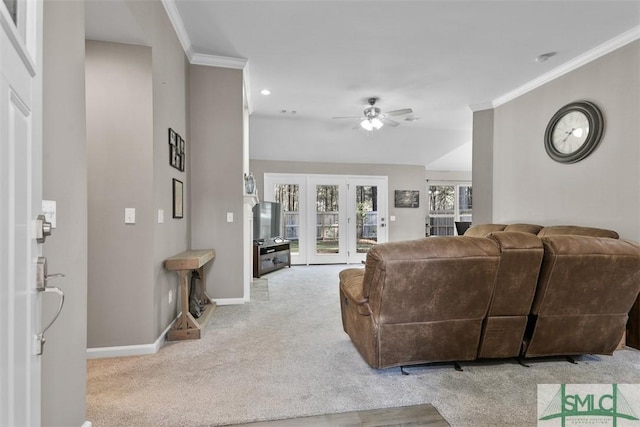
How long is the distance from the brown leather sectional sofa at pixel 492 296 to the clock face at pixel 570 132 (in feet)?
6.60

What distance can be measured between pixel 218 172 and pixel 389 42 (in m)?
2.30

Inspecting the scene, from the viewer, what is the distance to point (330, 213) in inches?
277

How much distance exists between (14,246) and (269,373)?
173 cm

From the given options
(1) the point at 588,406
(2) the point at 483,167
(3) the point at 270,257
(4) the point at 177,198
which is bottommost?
(1) the point at 588,406

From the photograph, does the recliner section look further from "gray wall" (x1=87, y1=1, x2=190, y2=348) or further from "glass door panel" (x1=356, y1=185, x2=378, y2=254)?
"glass door panel" (x1=356, y1=185, x2=378, y2=254)

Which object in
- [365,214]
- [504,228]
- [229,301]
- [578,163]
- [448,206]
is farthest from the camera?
[448,206]

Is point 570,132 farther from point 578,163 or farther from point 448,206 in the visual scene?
point 448,206

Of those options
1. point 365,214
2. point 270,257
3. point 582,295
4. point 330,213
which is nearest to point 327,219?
point 330,213

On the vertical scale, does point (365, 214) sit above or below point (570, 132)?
below

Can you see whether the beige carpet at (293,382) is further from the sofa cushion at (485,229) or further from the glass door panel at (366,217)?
the glass door panel at (366,217)

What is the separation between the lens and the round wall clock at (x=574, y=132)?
3.36 metres

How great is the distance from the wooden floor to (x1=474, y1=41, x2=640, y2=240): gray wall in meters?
2.83

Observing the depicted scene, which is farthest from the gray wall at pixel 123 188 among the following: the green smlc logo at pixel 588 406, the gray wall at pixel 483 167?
the gray wall at pixel 483 167

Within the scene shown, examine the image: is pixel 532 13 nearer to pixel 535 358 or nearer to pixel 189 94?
pixel 535 358
